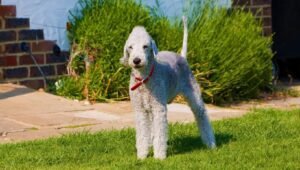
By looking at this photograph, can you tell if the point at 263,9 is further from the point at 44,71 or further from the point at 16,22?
the point at 16,22

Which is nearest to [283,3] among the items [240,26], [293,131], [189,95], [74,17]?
[240,26]

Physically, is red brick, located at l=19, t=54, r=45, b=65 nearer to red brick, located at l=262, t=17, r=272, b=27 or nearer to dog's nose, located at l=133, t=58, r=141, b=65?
red brick, located at l=262, t=17, r=272, b=27

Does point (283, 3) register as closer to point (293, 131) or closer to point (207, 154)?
point (293, 131)

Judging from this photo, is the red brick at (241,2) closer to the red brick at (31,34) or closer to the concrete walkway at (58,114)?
the concrete walkway at (58,114)

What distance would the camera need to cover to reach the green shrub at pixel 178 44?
10.1m

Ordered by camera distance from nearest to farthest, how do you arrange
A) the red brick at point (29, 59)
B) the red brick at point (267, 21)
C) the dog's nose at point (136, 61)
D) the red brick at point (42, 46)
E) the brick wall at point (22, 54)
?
the dog's nose at point (136, 61)
the brick wall at point (22, 54)
the red brick at point (29, 59)
the red brick at point (42, 46)
the red brick at point (267, 21)

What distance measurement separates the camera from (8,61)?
10.2 meters

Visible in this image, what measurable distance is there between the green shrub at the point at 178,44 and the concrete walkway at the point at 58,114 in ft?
1.09

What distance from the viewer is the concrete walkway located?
7.97 meters

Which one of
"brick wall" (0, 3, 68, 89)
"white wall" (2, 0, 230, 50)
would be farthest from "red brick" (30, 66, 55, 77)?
"white wall" (2, 0, 230, 50)

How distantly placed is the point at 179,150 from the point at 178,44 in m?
3.43

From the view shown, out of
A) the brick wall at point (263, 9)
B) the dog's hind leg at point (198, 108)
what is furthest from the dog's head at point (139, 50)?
the brick wall at point (263, 9)

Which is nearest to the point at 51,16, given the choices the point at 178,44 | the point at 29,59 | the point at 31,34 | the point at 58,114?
the point at 31,34

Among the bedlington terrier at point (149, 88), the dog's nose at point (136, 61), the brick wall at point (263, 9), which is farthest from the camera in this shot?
the brick wall at point (263, 9)
